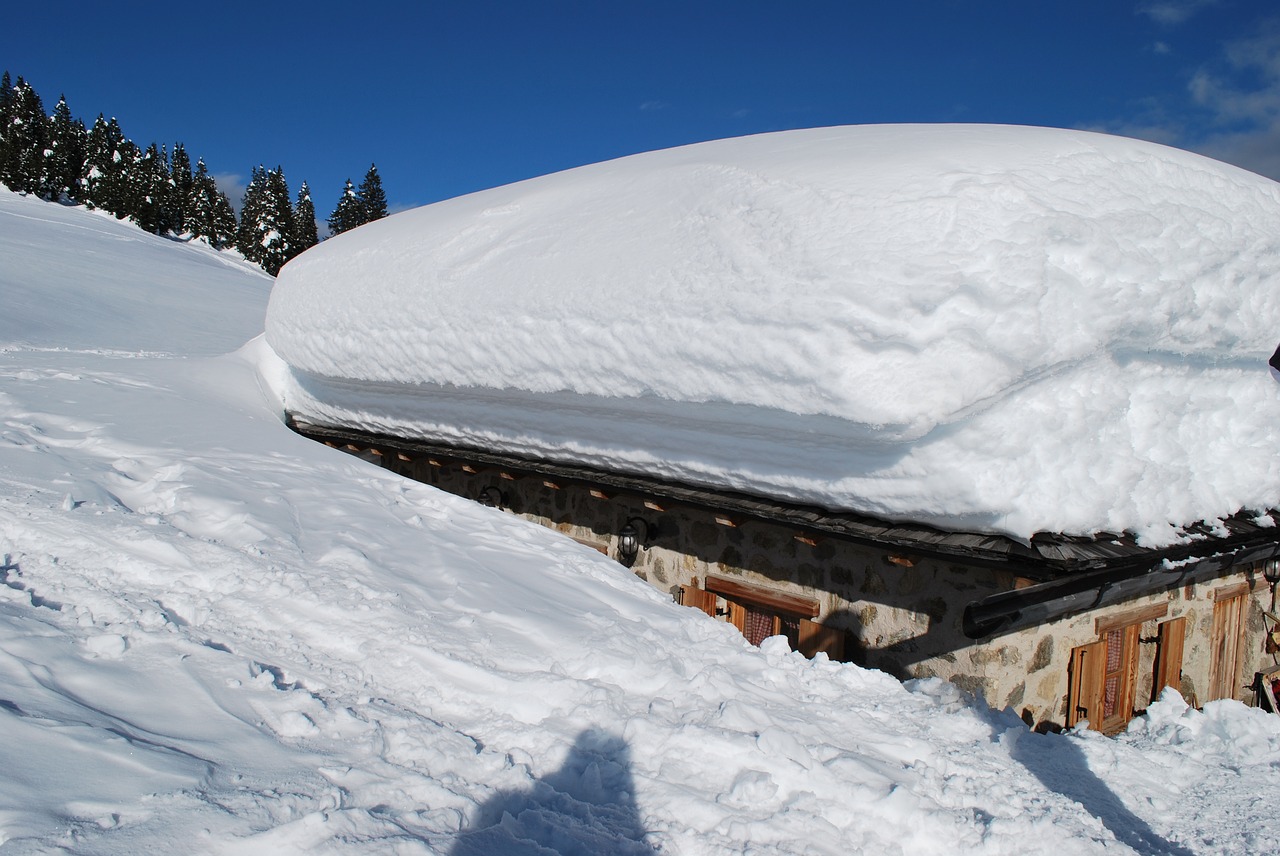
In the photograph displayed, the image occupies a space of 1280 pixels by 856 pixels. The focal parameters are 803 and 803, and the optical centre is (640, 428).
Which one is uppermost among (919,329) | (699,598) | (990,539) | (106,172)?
(106,172)

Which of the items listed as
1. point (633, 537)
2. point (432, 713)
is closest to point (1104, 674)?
point (633, 537)

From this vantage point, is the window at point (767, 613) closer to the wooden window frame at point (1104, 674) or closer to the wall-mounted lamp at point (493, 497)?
the wooden window frame at point (1104, 674)

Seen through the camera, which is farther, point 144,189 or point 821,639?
point 144,189

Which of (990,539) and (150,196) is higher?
(150,196)

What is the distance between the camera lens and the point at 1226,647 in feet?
21.0

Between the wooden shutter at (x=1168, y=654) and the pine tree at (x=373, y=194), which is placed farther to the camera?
the pine tree at (x=373, y=194)

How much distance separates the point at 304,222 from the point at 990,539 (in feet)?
164

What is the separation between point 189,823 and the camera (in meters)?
1.88

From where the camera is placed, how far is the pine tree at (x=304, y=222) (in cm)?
4507

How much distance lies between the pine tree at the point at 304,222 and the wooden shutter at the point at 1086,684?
46.1 m

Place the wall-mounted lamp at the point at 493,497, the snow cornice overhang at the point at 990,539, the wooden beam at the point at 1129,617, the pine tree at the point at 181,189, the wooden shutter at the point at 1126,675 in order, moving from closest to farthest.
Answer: the snow cornice overhang at the point at 990,539 → the wooden beam at the point at 1129,617 → the wooden shutter at the point at 1126,675 → the wall-mounted lamp at the point at 493,497 → the pine tree at the point at 181,189

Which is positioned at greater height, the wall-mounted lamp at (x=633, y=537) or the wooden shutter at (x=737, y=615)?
the wall-mounted lamp at (x=633, y=537)

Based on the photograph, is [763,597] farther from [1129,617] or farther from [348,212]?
[348,212]

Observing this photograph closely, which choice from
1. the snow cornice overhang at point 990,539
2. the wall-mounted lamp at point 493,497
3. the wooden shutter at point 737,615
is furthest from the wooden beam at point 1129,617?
the wall-mounted lamp at point 493,497
